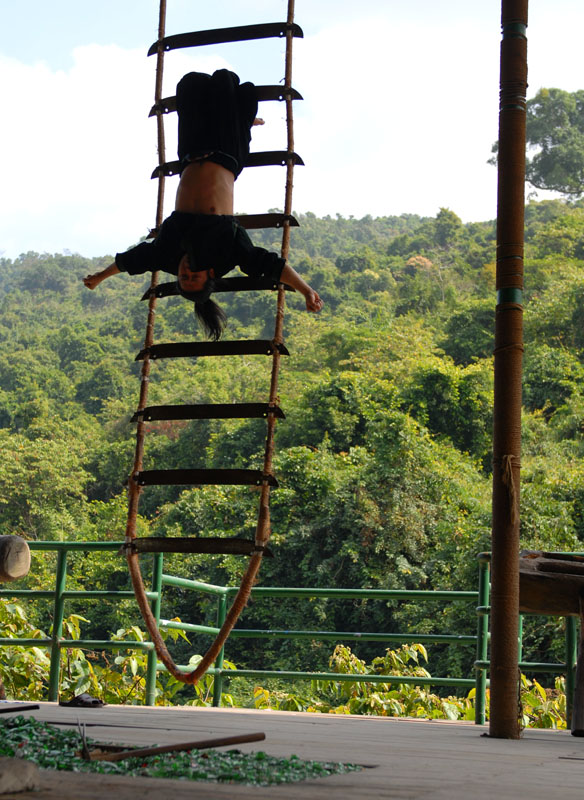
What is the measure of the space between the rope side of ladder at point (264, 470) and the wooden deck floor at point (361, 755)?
0.22m

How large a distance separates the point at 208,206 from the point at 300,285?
14.8 inches

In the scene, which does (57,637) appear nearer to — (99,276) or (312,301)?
(99,276)

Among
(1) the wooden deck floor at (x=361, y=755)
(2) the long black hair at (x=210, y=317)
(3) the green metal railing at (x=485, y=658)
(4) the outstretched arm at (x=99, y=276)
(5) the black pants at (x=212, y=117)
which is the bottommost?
(1) the wooden deck floor at (x=361, y=755)

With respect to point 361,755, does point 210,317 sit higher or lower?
higher

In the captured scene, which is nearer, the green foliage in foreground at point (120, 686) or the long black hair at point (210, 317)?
the long black hair at point (210, 317)

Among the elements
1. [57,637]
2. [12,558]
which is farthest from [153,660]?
[12,558]

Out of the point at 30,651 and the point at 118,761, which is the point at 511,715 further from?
the point at 30,651

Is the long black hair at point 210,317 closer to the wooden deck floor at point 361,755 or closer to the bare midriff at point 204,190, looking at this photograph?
the bare midriff at point 204,190

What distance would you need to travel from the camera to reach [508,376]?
10.4 ft

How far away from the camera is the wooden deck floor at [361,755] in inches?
59.7

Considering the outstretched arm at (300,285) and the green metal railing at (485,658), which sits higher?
the outstretched arm at (300,285)

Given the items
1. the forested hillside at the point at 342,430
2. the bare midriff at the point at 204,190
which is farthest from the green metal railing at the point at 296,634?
the forested hillside at the point at 342,430

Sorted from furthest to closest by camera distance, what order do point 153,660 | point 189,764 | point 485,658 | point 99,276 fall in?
point 153,660 → point 485,658 → point 99,276 → point 189,764

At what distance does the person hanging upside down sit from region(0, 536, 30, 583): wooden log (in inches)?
37.3
